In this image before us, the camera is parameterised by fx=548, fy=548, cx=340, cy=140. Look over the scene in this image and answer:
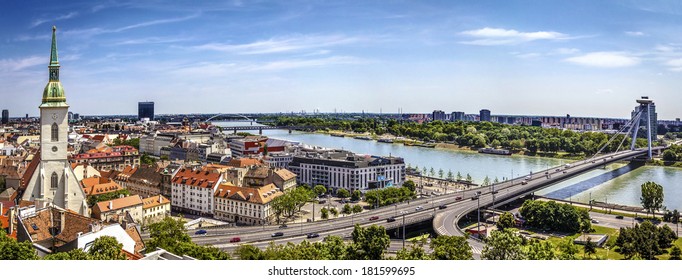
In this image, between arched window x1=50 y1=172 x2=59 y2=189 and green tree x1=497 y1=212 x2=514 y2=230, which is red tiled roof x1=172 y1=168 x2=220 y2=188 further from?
green tree x1=497 y1=212 x2=514 y2=230

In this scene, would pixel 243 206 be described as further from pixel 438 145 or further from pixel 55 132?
pixel 438 145

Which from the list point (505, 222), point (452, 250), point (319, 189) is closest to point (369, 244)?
point (452, 250)

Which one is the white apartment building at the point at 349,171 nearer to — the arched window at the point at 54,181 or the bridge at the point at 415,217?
the bridge at the point at 415,217

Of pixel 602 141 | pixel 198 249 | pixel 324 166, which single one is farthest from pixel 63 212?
pixel 602 141

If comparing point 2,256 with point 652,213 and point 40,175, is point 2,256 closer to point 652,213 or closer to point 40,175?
point 40,175

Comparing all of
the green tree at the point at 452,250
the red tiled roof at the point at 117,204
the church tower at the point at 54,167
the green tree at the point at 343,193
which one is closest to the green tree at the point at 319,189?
the green tree at the point at 343,193

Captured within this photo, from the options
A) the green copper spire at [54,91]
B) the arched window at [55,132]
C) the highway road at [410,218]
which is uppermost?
the green copper spire at [54,91]

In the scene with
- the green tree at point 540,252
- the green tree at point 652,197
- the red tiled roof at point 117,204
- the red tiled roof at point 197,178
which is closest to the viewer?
the green tree at point 540,252
